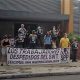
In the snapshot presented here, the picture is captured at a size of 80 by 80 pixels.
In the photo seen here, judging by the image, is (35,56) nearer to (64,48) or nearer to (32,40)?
(64,48)

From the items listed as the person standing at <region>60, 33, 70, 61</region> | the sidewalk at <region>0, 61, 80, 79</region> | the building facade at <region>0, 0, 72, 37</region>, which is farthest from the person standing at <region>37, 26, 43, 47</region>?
the sidewalk at <region>0, 61, 80, 79</region>

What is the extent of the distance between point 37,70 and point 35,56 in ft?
5.95

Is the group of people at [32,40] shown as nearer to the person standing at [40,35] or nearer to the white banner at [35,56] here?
the person standing at [40,35]

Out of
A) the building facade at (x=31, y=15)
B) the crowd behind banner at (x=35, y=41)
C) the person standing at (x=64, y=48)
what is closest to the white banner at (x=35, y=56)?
the person standing at (x=64, y=48)

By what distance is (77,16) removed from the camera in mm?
26594

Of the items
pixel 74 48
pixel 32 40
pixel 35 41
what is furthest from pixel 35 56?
pixel 74 48

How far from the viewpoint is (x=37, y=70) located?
1700 centimetres

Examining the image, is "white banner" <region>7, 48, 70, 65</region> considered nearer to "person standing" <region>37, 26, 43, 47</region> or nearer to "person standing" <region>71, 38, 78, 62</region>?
"person standing" <region>71, 38, 78, 62</region>

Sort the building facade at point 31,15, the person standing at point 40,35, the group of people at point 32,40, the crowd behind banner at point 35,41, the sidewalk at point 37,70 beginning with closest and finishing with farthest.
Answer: the sidewalk at point 37,70
the crowd behind banner at point 35,41
the group of people at point 32,40
the person standing at point 40,35
the building facade at point 31,15

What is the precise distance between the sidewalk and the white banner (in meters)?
0.31

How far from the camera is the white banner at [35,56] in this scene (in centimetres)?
1830

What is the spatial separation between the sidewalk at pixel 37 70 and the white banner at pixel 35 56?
1.03ft

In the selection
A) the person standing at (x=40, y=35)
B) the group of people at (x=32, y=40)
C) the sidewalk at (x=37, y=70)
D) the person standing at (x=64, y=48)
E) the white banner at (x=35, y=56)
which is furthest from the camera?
the person standing at (x=40, y=35)

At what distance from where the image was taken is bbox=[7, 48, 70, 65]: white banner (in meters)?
18.3
